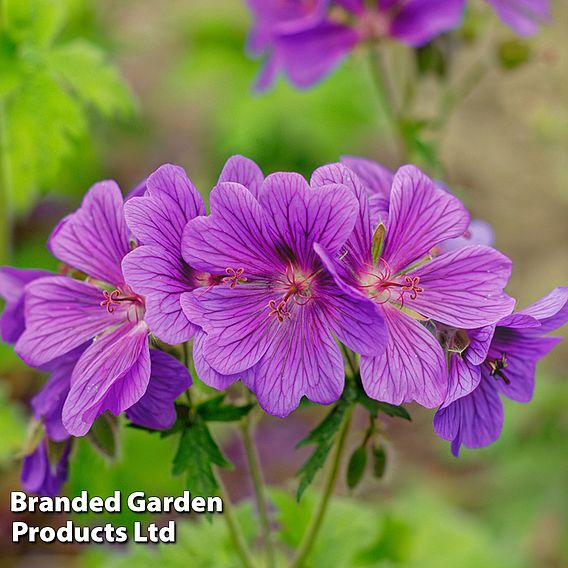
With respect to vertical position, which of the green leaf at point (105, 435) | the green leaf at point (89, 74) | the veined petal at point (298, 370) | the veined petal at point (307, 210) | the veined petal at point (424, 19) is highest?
the veined petal at point (424, 19)

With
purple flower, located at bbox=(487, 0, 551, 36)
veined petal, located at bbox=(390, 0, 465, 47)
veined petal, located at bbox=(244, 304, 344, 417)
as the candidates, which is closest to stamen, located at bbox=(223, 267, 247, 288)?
veined petal, located at bbox=(244, 304, 344, 417)

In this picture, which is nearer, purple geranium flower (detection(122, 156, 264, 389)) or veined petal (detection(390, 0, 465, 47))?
purple geranium flower (detection(122, 156, 264, 389))

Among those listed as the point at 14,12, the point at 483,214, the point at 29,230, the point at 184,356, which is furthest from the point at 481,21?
the point at 29,230

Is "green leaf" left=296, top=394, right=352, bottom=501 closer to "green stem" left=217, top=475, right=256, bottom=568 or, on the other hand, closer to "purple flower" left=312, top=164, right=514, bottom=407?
"purple flower" left=312, top=164, right=514, bottom=407

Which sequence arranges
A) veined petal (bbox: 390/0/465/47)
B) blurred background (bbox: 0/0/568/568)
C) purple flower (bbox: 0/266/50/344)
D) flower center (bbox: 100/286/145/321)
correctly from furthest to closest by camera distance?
veined petal (bbox: 390/0/465/47) → blurred background (bbox: 0/0/568/568) → purple flower (bbox: 0/266/50/344) → flower center (bbox: 100/286/145/321)

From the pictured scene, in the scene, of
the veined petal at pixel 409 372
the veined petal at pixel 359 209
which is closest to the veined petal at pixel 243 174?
the veined petal at pixel 359 209

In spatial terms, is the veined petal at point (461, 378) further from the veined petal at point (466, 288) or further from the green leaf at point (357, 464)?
the green leaf at point (357, 464)

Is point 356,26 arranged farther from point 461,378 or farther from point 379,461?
point 461,378

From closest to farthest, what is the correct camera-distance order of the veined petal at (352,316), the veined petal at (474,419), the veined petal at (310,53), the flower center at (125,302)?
the veined petal at (352,316), the veined petal at (474,419), the flower center at (125,302), the veined petal at (310,53)
